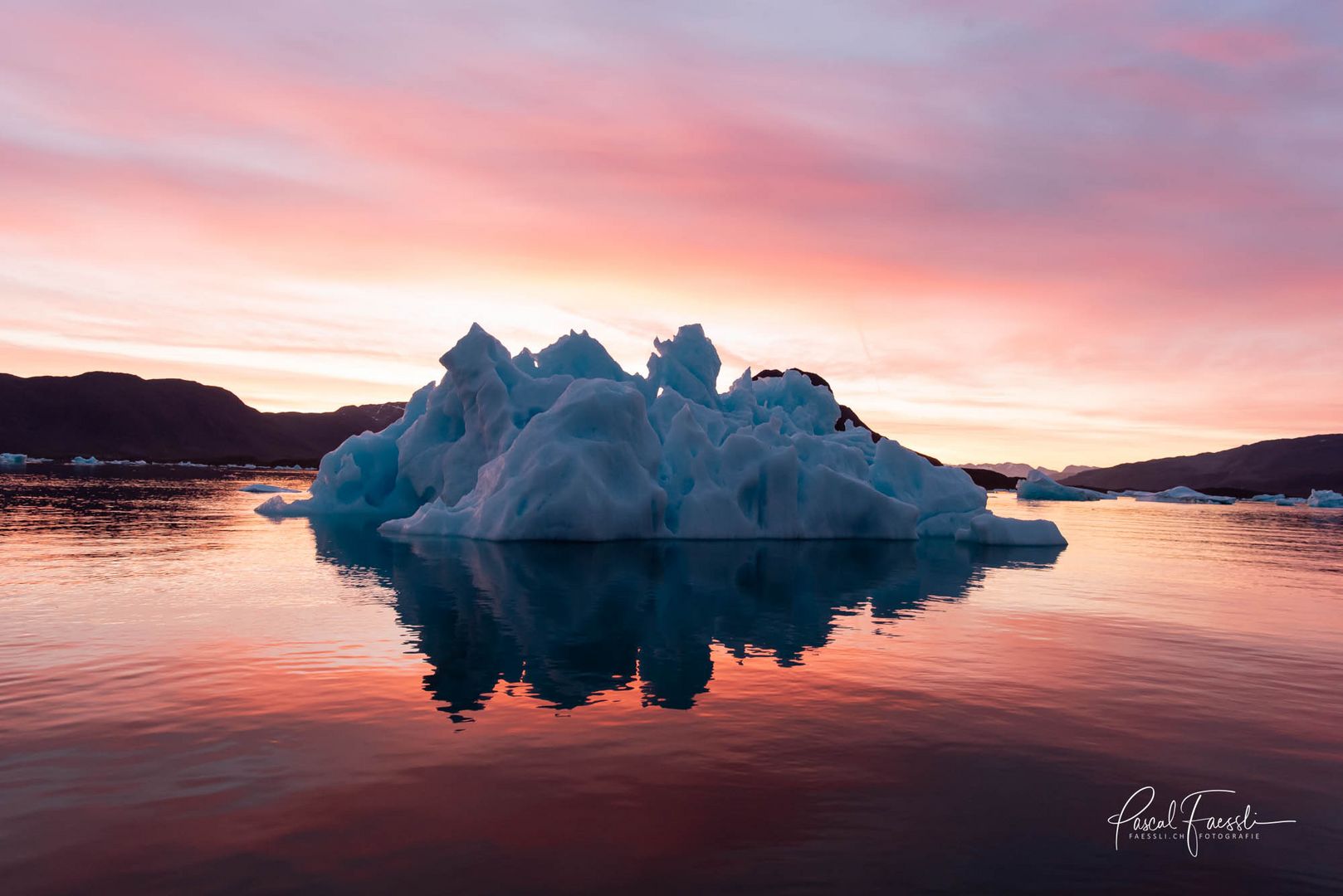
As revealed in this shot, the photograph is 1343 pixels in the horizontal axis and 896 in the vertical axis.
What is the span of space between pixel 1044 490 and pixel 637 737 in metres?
93.7

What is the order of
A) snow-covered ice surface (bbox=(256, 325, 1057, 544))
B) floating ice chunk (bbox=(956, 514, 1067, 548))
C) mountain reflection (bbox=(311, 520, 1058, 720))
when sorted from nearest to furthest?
mountain reflection (bbox=(311, 520, 1058, 720)) < snow-covered ice surface (bbox=(256, 325, 1057, 544)) < floating ice chunk (bbox=(956, 514, 1067, 548))

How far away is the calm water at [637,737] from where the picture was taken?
545 centimetres

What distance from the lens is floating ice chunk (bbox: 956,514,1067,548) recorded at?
108 feet

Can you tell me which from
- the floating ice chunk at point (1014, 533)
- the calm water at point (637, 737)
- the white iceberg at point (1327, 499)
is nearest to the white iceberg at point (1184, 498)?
the white iceberg at point (1327, 499)

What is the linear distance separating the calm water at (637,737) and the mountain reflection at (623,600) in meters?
0.11

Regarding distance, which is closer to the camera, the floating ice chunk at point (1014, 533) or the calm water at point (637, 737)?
the calm water at point (637, 737)

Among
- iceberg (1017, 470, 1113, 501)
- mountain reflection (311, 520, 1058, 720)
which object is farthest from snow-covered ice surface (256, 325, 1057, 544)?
iceberg (1017, 470, 1113, 501)

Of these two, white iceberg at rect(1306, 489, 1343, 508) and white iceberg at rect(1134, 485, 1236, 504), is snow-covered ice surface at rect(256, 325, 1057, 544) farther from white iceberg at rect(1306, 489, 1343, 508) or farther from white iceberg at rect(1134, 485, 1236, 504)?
white iceberg at rect(1134, 485, 1236, 504)

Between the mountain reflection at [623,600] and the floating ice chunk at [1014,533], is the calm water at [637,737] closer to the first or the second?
the mountain reflection at [623,600]

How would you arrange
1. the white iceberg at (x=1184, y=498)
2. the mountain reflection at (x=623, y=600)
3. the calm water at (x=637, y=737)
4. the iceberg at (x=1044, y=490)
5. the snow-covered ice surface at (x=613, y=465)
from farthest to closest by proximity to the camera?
the white iceberg at (x=1184, y=498), the iceberg at (x=1044, y=490), the snow-covered ice surface at (x=613, y=465), the mountain reflection at (x=623, y=600), the calm water at (x=637, y=737)

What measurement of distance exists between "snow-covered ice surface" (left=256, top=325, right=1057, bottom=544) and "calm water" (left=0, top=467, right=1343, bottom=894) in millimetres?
9966

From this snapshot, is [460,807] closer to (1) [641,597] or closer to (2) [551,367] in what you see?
(1) [641,597]

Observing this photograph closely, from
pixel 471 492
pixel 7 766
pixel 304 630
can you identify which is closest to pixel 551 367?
pixel 471 492

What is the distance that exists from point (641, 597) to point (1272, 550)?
32203 mm
